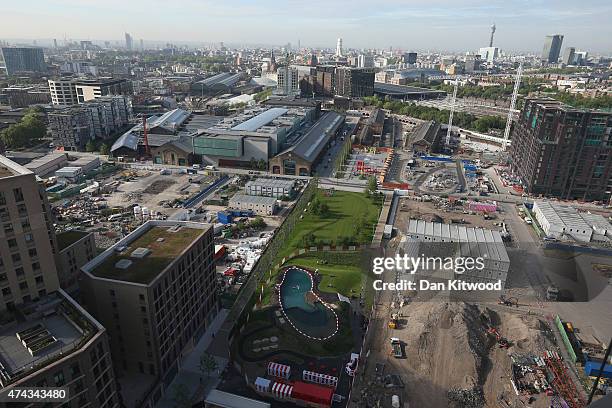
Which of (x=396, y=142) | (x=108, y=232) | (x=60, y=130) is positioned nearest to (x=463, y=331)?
(x=108, y=232)

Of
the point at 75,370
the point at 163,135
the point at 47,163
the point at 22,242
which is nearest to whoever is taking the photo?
the point at 75,370

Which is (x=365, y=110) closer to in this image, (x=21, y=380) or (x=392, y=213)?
(x=392, y=213)

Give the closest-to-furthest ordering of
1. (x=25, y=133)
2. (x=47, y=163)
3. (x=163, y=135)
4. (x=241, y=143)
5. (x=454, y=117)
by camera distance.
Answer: (x=47, y=163), (x=241, y=143), (x=25, y=133), (x=163, y=135), (x=454, y=117)

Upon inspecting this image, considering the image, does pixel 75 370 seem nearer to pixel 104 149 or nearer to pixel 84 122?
pixel 104 149

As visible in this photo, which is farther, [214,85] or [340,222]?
[214,85]

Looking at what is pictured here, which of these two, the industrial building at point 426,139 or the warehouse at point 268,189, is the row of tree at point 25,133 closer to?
the warehouse at point 268,189

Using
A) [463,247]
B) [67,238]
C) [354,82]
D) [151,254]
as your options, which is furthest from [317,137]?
[354,82]
